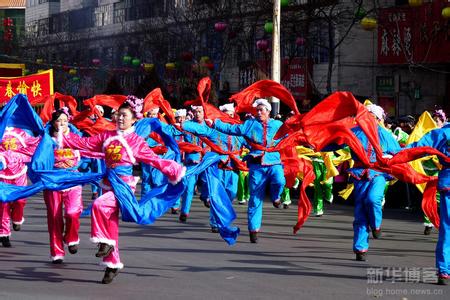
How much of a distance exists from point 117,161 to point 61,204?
138cm

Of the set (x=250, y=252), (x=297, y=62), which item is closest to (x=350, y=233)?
(x=250, y=252)

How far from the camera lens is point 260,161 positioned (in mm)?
13375

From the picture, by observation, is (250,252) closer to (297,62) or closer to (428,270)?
(428,270)

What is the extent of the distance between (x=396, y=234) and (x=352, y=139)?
3.82 meters

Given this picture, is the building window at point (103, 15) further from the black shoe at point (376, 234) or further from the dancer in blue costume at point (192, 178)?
the black shoe at point (376, 234)

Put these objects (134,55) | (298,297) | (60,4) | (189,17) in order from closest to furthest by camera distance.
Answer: (298,297) < (189,17) < (134,55) < (60,4)

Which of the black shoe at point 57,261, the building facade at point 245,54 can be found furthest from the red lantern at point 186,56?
the black shoe at point 57,261

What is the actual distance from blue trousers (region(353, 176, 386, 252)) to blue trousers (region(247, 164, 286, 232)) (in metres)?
1.76

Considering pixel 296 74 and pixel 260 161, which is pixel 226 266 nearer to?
pixel 260 161

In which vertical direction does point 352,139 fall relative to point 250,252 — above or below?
above

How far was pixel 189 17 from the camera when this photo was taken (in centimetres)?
3753

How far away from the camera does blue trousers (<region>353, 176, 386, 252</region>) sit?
11250 millimetres

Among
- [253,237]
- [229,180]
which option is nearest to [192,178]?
[229,180]

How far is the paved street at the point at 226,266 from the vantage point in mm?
9086
